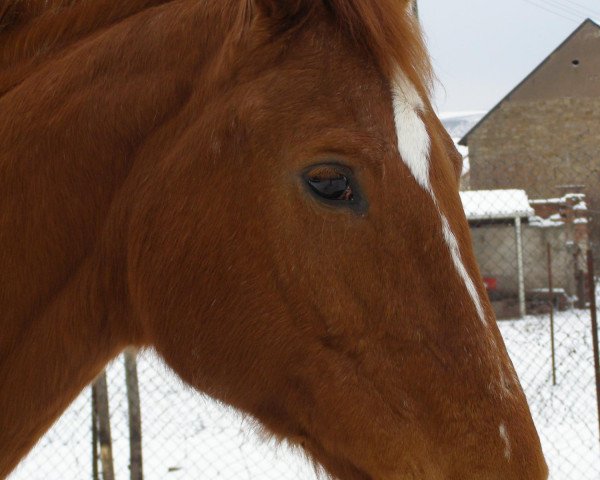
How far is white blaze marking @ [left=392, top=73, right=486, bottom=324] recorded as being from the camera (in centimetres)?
149

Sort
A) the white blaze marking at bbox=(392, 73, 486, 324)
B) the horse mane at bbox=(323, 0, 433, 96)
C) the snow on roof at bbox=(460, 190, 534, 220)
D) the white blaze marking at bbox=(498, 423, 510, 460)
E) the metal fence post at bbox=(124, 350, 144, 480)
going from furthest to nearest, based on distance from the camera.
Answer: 1. the snow on roof at bbox=(460, 190, 534, 220)
2. the metal fence post at bbox=(124, 350, 144, 480)
3. the horse mane at bbox=(323, 0, 433, 96)
4. the white blaze marking at bbox=(392, 73, 486, 324)
5. the white blaze marking at bbox=(498, 423, 510, 460)

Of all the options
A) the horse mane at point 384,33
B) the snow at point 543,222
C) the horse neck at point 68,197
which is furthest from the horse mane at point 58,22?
the snow at point 543,222

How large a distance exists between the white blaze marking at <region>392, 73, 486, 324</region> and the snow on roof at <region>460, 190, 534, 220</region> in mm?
12356

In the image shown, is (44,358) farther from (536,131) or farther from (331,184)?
(536,131)

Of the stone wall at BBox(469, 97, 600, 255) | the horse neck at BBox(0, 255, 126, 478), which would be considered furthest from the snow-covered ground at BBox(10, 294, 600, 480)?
the stone wall at BBox(469, 97, 600, 255)

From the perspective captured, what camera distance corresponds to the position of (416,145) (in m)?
1.54

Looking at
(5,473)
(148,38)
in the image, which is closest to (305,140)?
(148,38)

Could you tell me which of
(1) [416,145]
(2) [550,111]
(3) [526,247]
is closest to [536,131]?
(2) [550,111]

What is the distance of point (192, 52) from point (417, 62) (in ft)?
1.95

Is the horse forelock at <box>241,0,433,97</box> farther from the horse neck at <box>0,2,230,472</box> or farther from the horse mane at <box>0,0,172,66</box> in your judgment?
the horse mane at <box>0,0,172,66</box>

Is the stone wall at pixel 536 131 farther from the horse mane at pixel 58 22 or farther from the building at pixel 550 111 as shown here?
the horse mane at pixel 58 22

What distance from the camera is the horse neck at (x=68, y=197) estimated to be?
1691mm

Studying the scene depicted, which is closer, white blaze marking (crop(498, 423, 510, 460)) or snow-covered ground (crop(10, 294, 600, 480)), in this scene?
white blaze marking (crop(498, 423, 510, 460))

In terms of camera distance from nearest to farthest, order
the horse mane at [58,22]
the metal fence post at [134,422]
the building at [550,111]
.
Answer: the horse mane at [58,22] → the metal fence post at [134,422] → the building at [550,111]
